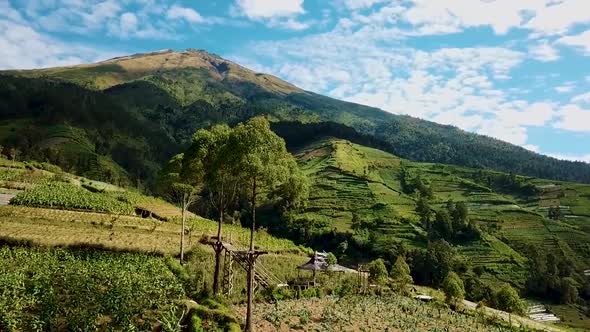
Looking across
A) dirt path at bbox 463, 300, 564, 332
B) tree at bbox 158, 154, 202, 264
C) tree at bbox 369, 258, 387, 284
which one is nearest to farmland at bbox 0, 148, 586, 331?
tree at bbox 369, 258, 387, 284

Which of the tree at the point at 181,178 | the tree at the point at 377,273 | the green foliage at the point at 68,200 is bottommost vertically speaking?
the tree at the point at 377,273

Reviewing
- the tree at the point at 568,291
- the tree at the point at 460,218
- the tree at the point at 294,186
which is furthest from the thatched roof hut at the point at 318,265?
the tree at the point at 460,218

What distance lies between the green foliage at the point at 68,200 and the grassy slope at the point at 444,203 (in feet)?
186

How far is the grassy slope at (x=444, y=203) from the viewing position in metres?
106

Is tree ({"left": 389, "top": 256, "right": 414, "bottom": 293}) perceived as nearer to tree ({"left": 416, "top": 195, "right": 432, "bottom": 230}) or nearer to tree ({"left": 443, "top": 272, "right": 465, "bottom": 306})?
tree ({"left": 443, "top": 272, "right": 465, "bottom": 306})

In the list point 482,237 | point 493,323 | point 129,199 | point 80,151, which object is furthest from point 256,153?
point 80,151

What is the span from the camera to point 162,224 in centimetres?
6275

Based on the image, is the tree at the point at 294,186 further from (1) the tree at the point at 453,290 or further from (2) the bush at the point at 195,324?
(1) the tree at the point at 453,290

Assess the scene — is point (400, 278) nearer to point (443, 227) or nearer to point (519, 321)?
point (519, 321)

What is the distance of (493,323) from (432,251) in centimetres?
4817

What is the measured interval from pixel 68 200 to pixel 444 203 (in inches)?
4139

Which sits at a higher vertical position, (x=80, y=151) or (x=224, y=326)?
(x=80, y=151)

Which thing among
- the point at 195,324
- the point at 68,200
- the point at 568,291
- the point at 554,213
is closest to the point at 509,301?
the point at 195,324

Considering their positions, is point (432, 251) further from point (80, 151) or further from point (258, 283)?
point (80, 151)
